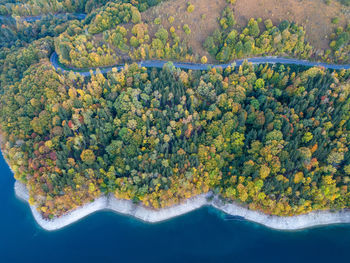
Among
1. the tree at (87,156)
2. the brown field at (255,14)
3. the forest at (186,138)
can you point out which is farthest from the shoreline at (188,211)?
the brown field at (255,14)

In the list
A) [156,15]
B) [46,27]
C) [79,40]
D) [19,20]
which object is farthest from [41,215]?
[19,20]

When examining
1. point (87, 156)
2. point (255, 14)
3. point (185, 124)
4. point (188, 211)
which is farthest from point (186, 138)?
point (255, 14)

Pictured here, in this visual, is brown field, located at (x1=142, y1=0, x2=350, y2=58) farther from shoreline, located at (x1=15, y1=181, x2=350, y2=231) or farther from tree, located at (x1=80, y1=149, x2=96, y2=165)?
shoreline, located at (x1=15, y1=181, x2=350, y2=231)

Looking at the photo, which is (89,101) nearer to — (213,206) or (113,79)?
(113,79)

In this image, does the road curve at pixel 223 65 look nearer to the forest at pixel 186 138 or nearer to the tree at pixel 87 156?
the forest at pixel 186 138

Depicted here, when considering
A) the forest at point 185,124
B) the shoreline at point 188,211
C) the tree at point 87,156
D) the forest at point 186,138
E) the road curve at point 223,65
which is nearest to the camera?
the forest at point 186,138

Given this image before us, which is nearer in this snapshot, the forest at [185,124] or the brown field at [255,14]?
the forest at [185,124]

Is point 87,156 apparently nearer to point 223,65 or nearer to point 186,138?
point 186,138
